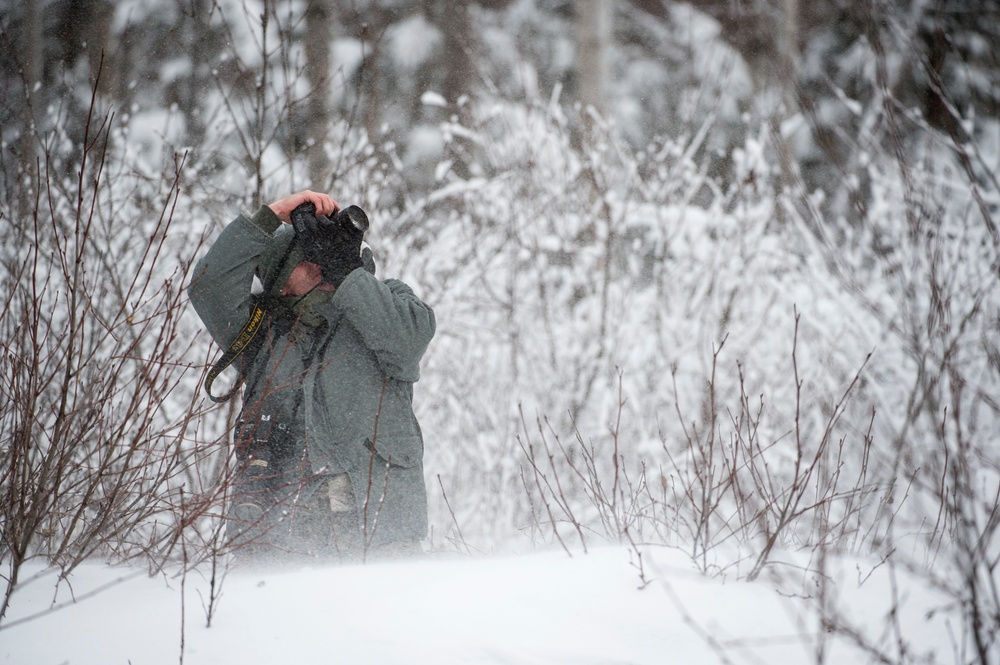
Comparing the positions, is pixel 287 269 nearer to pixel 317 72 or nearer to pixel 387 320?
pixel 387 320

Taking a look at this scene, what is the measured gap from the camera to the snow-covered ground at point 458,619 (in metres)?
1.41

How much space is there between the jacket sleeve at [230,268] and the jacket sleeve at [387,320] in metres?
0.27

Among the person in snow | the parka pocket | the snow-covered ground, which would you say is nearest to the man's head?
the person in snow


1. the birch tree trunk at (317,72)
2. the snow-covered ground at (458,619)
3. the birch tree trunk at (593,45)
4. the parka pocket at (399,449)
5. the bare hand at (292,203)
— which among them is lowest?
the snow-covered ground at (458,619)

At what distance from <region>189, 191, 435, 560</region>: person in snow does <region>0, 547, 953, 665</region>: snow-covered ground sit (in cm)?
26

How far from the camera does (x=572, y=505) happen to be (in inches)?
181

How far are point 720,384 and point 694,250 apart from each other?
101 centimetres

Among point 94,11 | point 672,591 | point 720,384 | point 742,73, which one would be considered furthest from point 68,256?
point 742,73

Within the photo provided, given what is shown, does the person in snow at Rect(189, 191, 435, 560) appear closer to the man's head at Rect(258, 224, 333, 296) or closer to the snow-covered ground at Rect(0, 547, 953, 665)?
the man's head at Rect(258, 224, 333, 296)

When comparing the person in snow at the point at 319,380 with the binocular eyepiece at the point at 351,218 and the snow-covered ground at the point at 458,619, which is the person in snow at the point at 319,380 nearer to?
the binocular eyepiece at the point at 351,218

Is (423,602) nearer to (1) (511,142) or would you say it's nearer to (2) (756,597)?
(2) (756,597)

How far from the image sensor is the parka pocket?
6.89 feet

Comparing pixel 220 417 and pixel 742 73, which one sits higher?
pixel 742 73

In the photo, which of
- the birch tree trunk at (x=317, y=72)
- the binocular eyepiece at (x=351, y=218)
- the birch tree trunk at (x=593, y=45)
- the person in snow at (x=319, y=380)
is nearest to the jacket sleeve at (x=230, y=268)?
the person in snow at (x=319, y=380)
